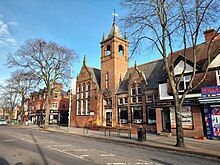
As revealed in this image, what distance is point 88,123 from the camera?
3672 cm

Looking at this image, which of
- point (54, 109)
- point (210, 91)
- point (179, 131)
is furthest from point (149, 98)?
point (54, 109)

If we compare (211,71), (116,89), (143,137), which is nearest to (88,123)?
(116,89)

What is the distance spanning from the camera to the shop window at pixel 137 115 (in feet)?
97.4

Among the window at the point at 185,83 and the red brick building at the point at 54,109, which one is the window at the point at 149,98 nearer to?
the window at the point at 185,83

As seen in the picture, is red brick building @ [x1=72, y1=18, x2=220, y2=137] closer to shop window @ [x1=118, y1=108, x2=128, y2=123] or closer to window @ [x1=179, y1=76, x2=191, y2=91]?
shop window @ [x1=118, y1=108, x2=128, y2=123]

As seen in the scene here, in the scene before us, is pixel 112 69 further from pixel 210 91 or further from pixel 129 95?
pixel 210 91

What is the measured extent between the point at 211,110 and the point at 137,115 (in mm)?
12821

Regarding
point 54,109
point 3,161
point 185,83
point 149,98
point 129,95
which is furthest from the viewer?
point 54,109

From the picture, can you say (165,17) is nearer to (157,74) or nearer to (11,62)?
(157,74)

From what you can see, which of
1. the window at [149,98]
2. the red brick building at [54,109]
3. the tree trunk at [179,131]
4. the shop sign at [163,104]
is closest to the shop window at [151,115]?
the window at [149,98]

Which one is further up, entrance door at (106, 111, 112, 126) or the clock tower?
the clock tower

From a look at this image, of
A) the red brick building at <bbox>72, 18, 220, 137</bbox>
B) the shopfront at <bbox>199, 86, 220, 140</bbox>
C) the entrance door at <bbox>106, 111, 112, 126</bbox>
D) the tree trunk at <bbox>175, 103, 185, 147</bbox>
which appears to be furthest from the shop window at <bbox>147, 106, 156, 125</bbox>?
the tree trunk at <bbox>175, 103, 185, 147</bbox>

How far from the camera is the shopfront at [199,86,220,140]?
18.3m

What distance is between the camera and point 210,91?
18.8 metres
